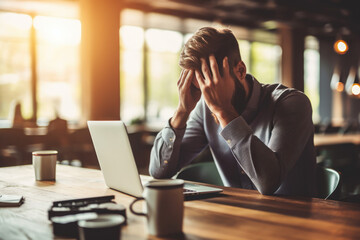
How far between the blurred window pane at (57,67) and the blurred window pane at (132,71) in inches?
44.4

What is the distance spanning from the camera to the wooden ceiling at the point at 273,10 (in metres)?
7.63

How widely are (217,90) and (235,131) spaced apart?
0.19m

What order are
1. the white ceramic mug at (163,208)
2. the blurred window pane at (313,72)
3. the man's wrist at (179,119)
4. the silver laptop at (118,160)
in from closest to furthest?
the white ceramic mug at (163,208) < the silver laptop at (118,160) < the man's wrist at (179,119) < the blurred window pane at (313,72)

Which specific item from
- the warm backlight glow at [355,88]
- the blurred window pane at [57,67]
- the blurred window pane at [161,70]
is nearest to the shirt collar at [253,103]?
the warm backlight glow at [355,88]

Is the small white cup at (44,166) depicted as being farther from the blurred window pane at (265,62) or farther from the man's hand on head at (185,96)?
the blurred window pane at (265,62)

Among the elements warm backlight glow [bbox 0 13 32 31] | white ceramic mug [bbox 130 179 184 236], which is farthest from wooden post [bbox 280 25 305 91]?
white ceramic mug [bbox 130 179 184 236]

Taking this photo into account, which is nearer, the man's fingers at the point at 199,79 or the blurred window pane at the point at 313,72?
the man's fingers at the point at 199,79

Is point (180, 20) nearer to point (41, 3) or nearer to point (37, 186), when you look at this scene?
point (41, 3)

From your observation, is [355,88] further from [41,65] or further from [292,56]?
[41,65]

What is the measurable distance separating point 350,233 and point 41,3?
26.4ft

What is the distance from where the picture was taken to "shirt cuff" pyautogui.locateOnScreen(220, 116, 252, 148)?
1484 millimetres

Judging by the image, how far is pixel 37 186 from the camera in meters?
1.69

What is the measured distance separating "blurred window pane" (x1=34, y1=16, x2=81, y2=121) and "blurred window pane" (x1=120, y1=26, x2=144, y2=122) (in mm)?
1127

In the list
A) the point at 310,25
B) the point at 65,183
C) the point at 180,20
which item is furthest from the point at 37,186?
the point at 310,25
